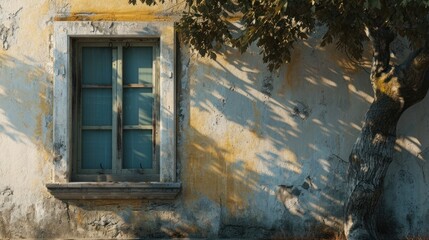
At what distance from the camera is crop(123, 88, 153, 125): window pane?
8.34 metres

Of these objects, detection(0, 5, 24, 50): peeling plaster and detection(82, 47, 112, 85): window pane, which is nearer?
detection(0, 5, 24, 50): peeling plaster

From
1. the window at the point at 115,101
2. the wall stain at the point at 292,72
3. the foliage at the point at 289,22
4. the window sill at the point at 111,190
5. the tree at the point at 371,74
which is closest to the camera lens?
the foliage at the point at 289,22

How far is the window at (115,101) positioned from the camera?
26.6 feet

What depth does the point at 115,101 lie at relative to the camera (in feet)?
27.2

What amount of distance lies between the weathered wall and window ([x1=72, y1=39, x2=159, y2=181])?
1.05ft

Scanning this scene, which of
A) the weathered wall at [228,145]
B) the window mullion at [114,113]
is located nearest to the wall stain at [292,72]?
the weathered wall at [228,145]

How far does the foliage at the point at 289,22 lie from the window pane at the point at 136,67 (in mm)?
740

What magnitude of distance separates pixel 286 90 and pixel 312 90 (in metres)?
0.29

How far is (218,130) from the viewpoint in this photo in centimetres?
820

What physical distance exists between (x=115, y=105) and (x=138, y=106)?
26 centimetres

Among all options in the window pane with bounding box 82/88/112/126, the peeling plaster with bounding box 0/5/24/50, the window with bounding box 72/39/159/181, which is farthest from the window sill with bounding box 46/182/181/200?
the peeling plaster with bounding box 0/5/24/50

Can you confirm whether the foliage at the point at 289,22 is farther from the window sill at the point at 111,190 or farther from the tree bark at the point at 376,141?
the window sill at the point at 111,190

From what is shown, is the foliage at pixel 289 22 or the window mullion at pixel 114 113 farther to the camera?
the window mullion at pixel 114 113

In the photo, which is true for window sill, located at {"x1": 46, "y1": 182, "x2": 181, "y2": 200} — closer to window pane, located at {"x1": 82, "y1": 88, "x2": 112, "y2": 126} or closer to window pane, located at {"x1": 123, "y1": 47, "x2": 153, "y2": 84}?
window pane, located at {"x1": 82, "y1": 88, "x2": 112, "y2": 126}
